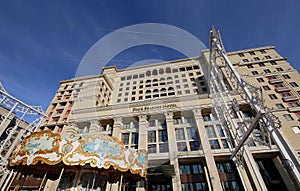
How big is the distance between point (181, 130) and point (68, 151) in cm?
1463

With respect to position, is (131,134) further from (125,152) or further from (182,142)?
(125,152)

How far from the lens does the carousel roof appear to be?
7.48 metres

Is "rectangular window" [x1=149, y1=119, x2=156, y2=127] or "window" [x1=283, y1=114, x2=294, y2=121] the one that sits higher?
"rectangular window" [x1=149, y1=119, x2=156, y2=127]

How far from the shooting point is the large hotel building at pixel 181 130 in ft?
40.1

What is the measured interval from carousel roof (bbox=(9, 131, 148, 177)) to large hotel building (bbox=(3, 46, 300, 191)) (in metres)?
0.44

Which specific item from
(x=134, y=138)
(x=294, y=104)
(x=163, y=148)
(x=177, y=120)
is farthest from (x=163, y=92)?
(x=294, y=104)

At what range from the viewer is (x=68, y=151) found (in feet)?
25.1

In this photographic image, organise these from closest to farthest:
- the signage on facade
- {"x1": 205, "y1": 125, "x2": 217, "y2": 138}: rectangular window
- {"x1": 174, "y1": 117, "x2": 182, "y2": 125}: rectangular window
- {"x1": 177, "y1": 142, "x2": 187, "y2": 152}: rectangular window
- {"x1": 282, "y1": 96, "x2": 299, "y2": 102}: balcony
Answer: {"x1": 177, "y1": 142, "x2": 187, "y2": 152}: rectangular window, {"x1": 205, "y1": 125, "x2": 217, "y2": 138}: rectangular window, {"x1": 282, "y1": 96, "x2": 299, "y2": 102}: balcony, {"x1": 174, "y1": 117, "x2": 182, "y2": 125}: rectangular window, the signage on facade

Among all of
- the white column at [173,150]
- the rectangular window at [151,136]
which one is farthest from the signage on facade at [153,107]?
the rectangular window at [151,136]

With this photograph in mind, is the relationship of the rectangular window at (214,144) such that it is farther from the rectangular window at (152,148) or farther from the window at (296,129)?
the window at (296,129)

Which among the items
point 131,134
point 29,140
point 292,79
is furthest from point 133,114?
point 292,79

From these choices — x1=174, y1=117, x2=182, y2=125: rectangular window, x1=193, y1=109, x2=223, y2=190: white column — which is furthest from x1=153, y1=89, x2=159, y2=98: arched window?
x1=193, y1=109, x2=223, y2=190: white column

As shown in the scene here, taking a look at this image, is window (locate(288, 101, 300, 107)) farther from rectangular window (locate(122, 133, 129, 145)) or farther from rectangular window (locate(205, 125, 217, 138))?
rectangular window (locate(122, 133, 129, 145))

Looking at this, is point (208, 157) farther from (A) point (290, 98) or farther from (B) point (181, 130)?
(A) point (290, 98)
